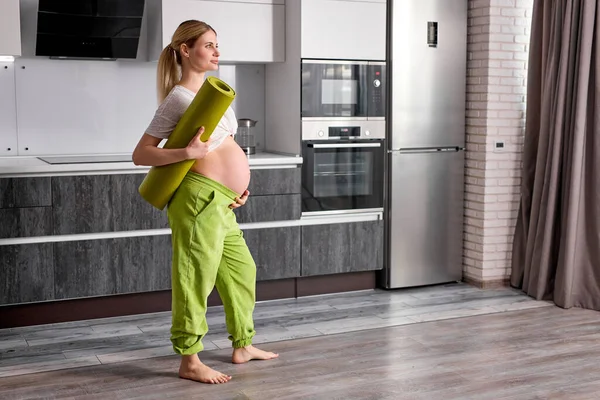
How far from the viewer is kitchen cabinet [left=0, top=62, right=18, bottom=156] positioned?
15.2ft

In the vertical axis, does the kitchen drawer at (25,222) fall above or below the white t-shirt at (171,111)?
below

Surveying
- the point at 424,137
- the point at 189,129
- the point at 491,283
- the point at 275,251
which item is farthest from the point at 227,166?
the point at 491,283

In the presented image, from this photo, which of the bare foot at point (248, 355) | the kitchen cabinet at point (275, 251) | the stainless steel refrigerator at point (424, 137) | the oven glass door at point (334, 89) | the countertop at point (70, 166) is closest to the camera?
the bare foot at point (248, 355)

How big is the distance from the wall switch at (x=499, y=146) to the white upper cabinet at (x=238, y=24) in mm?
1473

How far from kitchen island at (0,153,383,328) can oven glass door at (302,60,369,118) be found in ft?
1.18

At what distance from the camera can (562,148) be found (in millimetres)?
4836

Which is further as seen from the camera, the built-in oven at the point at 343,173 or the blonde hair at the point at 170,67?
the built-in oven at the point at 343,173

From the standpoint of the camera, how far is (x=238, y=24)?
15.8ft

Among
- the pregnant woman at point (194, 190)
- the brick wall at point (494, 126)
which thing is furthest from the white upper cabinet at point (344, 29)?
the pregnant woman at point (194, 190)

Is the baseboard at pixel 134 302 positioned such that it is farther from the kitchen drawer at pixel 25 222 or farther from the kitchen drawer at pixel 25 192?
the kitchen drawer at pixel 25 192

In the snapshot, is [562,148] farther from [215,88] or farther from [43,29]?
→ [43,29]

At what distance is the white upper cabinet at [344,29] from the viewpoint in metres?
4.79

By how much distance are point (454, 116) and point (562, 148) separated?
2.38ft

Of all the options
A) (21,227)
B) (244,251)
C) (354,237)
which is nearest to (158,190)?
(244,251)
